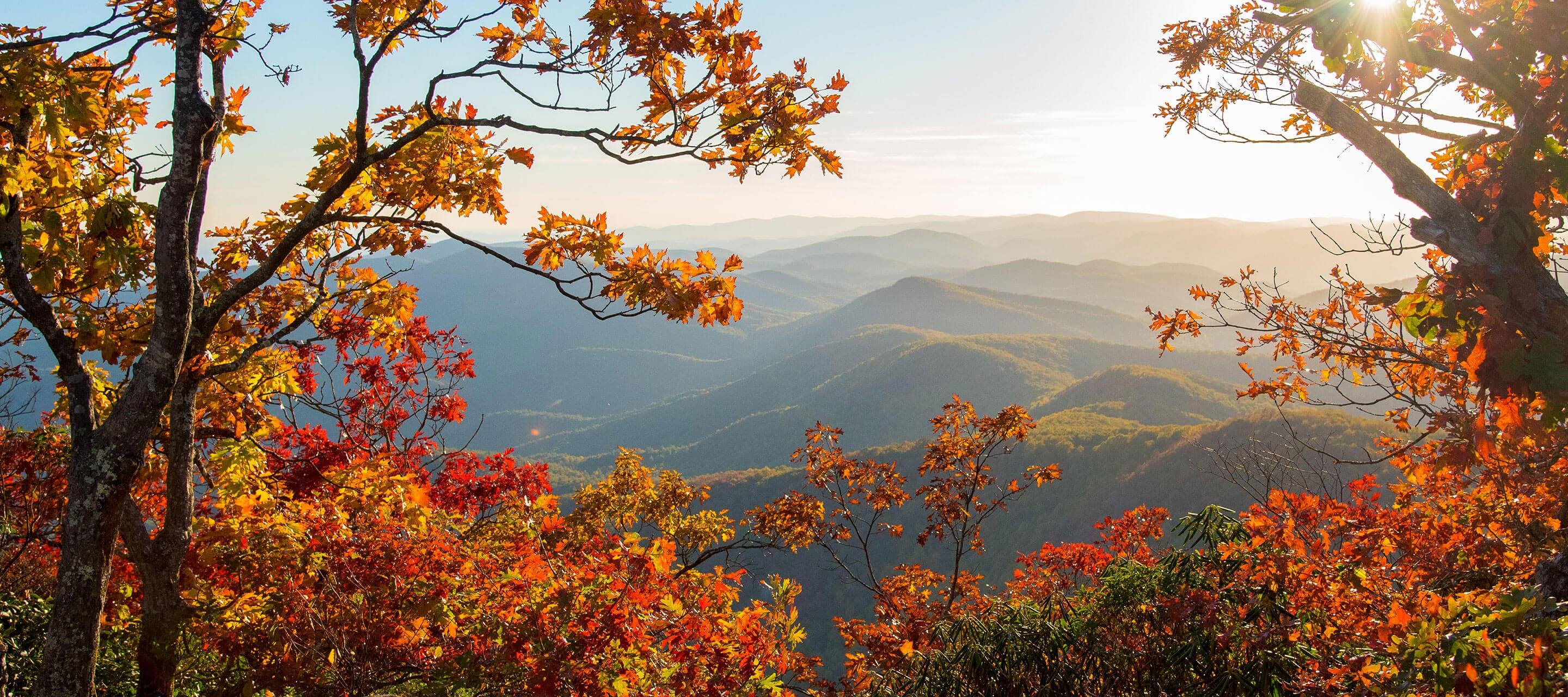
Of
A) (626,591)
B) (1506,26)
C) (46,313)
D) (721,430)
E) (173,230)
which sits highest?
(1506,26)

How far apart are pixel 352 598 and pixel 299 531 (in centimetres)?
76

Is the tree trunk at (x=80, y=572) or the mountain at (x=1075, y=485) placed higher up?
the tree trunk at (x=80, y=572)

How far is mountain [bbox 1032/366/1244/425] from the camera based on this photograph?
9406 cm

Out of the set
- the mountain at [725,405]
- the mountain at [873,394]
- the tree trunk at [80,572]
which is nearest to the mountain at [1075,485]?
the mountain at [873,394]

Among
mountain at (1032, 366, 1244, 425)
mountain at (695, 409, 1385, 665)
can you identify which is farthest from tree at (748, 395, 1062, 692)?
mountain at (1032, 366, 1244, 425)

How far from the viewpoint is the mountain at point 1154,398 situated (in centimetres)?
9406

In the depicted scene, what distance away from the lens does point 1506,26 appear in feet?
14.4

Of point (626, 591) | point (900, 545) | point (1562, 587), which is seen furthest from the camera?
point (900, 545)

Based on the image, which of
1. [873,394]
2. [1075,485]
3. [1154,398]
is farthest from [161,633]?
[873,394]

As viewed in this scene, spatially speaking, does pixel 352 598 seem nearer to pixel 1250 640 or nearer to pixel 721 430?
pixel 1250 640

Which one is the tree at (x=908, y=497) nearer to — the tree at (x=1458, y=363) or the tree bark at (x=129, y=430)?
the tree at (x=1458, y=363)

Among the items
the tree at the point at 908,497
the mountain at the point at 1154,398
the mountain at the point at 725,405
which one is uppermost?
the tree at the point at 908,497

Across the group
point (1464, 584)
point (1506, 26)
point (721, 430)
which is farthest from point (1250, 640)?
point (721, 430)

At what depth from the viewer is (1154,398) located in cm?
9781
